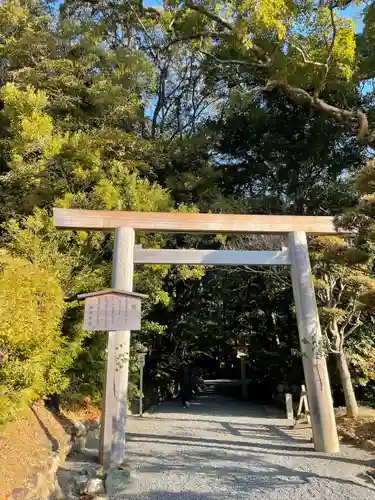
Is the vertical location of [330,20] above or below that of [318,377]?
above

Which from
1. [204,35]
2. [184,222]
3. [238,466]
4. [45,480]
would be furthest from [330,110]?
[45,480]

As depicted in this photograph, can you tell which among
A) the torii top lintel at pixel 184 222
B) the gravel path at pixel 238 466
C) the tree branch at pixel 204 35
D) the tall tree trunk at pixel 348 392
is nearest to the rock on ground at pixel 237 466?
the gravel path at pixel 238 466

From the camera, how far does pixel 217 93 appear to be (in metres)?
12.4

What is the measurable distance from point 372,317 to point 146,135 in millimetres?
7924

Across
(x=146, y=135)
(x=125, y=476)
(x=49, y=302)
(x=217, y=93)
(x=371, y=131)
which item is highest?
(x=217, y=93)

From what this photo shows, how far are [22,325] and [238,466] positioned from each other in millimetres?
3250

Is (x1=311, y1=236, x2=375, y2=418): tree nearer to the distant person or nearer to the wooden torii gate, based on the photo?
the wooden torii gate

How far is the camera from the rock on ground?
3799 millimetres

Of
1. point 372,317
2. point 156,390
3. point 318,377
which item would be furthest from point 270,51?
point 156,390

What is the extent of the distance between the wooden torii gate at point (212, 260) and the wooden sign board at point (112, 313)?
63cm

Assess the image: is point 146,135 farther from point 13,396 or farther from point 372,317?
point 13,396

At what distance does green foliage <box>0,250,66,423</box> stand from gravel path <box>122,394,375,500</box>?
153cm

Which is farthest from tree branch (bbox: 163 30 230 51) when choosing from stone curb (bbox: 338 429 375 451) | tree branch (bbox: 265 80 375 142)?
stone curb (bbox: 338 429 375 451)

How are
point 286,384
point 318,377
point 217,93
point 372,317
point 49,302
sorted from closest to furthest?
point 49,302, point 318,377, point 372,317, point 286,384, point 217,93
